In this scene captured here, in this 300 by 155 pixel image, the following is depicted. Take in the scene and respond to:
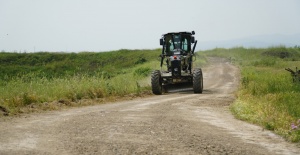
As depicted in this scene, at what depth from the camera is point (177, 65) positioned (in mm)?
19094

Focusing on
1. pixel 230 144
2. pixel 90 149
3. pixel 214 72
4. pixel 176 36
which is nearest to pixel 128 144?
pixel 90 149

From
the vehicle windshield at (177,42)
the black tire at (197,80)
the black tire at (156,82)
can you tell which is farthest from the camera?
the vehicle windshield at (177,42)

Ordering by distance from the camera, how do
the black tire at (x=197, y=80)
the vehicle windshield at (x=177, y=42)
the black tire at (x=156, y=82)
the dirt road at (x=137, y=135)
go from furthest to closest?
the vehicle windshield at (x=177, y=42) < the black tire at (x=156, y=82) < the black tire at (x=197, y=80) < the dirt road at (x=137, y=135)

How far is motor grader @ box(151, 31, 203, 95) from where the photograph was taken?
18.7 metres

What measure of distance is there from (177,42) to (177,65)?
5.42 feet

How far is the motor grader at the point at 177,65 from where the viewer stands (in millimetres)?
18703

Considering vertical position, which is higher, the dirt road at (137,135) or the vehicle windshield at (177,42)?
the vehicle windshield at (177,42)

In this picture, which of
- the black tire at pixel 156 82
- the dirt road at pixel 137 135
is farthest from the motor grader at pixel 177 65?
the dirt road at pixel 137 135

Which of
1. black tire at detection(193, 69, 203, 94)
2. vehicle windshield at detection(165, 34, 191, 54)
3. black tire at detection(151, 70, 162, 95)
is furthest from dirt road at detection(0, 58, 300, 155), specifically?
vehicle windshield at detection(165, 34, 191, 54)

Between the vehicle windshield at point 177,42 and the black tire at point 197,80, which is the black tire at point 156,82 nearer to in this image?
Answer: the black tire at point 197,80

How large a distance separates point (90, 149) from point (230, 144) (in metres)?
2.33


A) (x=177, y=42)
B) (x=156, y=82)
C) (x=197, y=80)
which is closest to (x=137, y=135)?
(x=156, y=82)

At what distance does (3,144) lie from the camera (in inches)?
253

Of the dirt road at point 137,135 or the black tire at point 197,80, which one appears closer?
the dirt road at point 137,135
